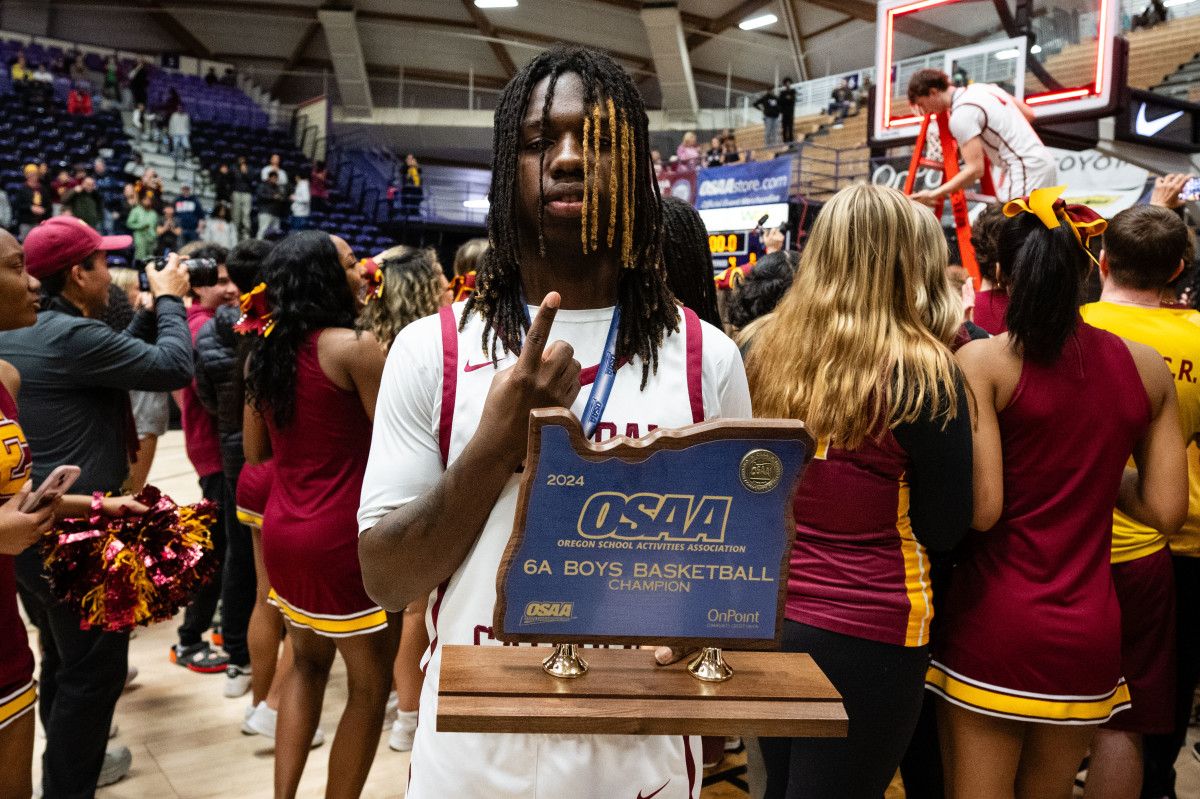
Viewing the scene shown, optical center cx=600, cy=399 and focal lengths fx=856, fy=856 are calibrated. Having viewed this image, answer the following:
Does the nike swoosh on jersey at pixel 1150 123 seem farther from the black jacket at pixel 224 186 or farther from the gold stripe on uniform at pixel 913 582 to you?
the black jacket at pixel 224 186

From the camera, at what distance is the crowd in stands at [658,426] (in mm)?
1020

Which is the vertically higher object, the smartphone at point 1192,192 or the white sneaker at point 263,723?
the smartphone at point 1192,192

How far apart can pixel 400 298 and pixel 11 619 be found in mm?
1660

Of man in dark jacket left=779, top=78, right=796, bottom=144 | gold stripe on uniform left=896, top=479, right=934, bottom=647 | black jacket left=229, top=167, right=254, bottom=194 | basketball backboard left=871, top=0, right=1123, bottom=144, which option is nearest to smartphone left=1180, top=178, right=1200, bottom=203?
basketball backboard left=871, top=0, right=1123, bottom=144

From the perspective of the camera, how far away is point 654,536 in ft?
2.86

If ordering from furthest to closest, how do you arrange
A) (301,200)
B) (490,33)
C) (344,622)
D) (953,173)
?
(490,33)
(301,200)
(953,173)
(344,622)

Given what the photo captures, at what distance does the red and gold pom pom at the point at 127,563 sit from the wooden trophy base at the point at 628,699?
5.76 feet

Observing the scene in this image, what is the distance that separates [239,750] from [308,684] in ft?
2.99

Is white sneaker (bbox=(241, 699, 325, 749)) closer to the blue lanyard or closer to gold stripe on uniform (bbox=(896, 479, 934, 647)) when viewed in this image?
gold stripe on uniform (bbox=(896, 479, 934, 647))

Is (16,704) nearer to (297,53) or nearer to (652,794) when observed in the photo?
(652,794)

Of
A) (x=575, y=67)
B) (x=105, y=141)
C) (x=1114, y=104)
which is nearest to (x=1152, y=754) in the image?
(x=575, y=67)

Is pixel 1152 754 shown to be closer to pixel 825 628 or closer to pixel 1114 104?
pixel 825 628

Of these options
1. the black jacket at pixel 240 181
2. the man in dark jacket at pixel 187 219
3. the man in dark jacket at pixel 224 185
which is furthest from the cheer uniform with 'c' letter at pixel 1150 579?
the black jacket at pixel 240 181

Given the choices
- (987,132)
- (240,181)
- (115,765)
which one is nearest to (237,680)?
(115,765)
